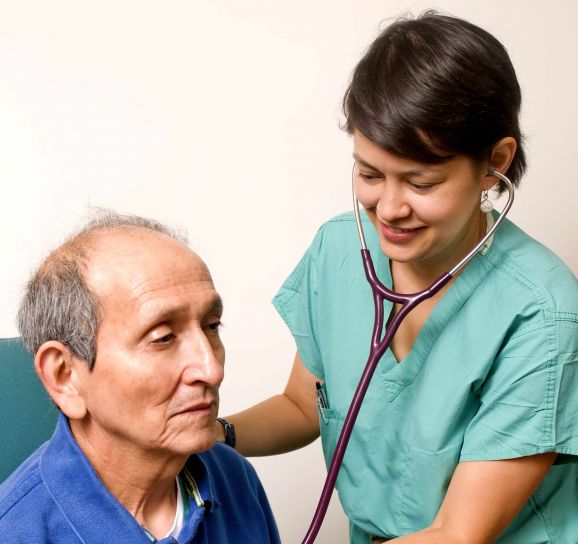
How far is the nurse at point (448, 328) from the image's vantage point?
49.3 inches

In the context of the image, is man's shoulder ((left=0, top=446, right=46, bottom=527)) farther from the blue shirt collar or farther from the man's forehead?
the man's forehead

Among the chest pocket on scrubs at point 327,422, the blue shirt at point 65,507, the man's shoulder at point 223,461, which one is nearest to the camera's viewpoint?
the blue shirt at point 65,507

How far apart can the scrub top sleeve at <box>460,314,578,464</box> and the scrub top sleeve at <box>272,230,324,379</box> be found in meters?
0.39

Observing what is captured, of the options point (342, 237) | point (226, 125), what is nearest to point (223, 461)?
point (342, 237)

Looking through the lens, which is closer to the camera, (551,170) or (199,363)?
(199,363)

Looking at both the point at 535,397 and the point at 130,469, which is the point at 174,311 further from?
the point at 535,397

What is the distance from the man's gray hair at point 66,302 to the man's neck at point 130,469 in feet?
0.40

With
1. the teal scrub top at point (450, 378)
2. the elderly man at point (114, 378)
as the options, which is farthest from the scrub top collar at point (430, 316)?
the elderly man at point (114, 378)

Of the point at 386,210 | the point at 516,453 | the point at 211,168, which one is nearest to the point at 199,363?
the point at 386,210

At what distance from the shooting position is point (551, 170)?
214cm

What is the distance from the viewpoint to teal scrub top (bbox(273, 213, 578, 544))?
1312mm

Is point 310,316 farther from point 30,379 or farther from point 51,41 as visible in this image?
point 51,41

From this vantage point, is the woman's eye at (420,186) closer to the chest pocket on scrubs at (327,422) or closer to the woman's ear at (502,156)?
the woman's ear at (502,156)

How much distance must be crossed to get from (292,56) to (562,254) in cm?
79
